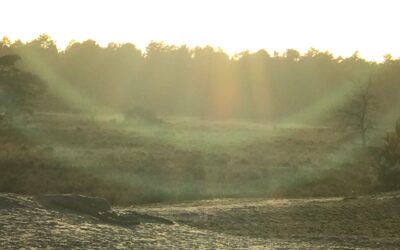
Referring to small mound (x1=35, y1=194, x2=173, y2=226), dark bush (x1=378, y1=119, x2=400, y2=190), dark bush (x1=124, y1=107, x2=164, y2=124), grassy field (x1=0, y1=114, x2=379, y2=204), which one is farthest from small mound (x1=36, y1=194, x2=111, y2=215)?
dark bush (x1=124, y1=107, x2=164, y2=124)

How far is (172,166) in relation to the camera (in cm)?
3064

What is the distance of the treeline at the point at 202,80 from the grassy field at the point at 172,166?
136ft

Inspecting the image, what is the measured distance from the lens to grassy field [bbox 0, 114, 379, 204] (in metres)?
23.0

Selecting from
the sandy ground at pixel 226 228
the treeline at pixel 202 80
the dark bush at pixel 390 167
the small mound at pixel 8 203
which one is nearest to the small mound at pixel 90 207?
the sandy ground at pixel 226 228

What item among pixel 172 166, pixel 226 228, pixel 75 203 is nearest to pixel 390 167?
pixel 226 228

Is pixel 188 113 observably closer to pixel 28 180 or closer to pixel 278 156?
pixel 278 156

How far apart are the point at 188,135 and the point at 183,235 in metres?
42.3

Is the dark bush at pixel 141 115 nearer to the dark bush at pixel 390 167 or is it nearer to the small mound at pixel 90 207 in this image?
the dark bush at pixel 390 167

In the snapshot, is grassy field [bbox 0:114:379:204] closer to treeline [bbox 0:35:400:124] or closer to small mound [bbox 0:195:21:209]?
small mound [bbox 0:195:21:209]

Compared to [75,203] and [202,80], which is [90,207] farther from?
[202,80]

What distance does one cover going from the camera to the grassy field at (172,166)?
75.5 feet

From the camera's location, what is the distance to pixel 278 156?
125 ft

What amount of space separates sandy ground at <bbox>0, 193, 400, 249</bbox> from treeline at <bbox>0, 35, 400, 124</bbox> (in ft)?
242

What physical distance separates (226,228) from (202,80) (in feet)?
314
